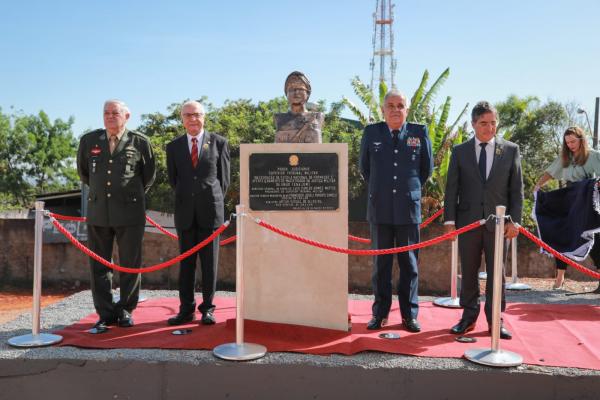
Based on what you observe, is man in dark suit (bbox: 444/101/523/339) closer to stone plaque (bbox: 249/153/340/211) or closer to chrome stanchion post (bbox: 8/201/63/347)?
stone plaque (bbox: 249/153/340/211)

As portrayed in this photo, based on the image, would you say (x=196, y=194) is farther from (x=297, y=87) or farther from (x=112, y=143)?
(x=297, y=87)

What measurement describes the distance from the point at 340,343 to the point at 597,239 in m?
4.12

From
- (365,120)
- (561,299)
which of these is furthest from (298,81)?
(365,120)

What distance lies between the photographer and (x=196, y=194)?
466 cm

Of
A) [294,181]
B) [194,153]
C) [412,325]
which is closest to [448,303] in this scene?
[412,325]

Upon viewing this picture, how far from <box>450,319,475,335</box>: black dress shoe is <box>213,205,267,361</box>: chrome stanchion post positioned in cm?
A: 164

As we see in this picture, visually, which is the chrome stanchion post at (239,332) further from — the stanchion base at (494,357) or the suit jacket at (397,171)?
the stanchion base at (494,357)

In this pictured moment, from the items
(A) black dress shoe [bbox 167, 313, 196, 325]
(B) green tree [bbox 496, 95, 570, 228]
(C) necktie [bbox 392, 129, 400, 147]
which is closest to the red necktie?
(A) black dress shoe [bbox 167, 313, 196, 325]

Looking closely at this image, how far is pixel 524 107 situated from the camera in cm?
2466

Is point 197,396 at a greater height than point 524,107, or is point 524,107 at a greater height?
point 524,107

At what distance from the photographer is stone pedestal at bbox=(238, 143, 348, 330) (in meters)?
4.36

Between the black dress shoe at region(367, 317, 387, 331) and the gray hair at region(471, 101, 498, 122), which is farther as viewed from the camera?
the black dress shoe at region(367, 317, 387, 331)

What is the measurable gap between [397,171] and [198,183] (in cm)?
171

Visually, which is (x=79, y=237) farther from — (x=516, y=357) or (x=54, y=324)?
(x=516, y=357)
